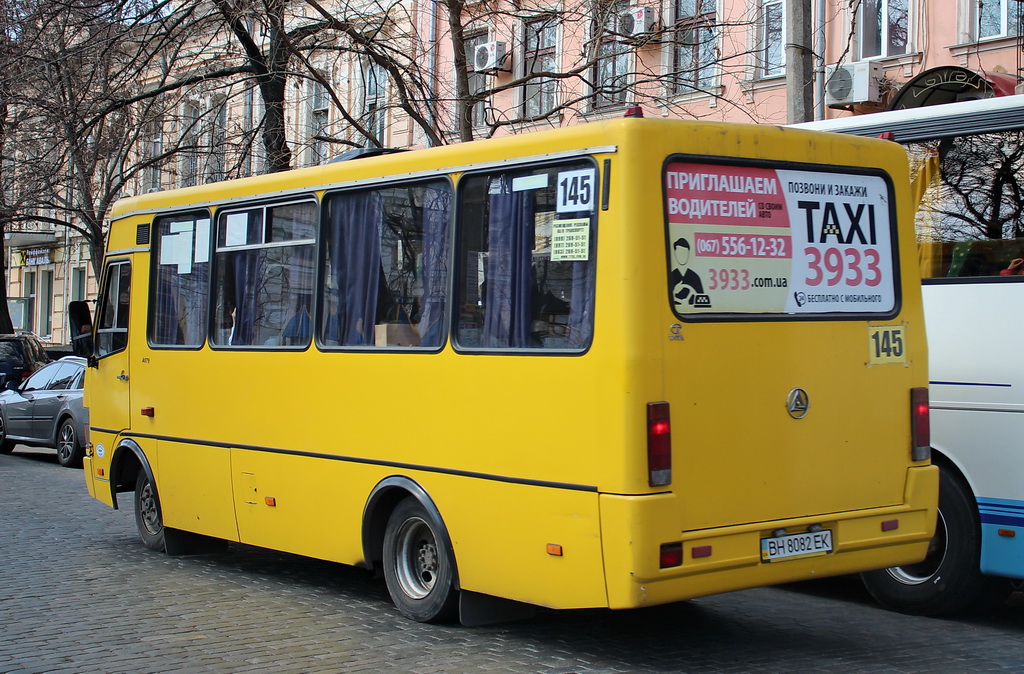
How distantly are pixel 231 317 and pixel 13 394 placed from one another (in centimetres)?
1192

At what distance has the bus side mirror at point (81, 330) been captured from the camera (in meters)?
10.9

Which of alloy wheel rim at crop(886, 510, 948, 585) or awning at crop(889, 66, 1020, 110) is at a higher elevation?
awning at crop(889, 66, 1020, 110)

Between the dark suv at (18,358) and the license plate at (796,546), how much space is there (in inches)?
762

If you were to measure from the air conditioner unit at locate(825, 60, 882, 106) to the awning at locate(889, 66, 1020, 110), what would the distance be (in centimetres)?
Answer: 100

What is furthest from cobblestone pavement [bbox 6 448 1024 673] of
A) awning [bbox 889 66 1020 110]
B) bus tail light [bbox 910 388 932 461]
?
awning [bbox 889 66 1020 110]

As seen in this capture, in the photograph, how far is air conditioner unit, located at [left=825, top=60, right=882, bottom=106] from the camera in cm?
1758

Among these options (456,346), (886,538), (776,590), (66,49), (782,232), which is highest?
(66,49)

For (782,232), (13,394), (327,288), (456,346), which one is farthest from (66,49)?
(782,232)

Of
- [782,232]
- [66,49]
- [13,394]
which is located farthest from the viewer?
[13,394]

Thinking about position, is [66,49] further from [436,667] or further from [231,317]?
[436,667]

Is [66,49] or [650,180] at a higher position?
[66,49]

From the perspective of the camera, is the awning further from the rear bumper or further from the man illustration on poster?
the man illustration on poster

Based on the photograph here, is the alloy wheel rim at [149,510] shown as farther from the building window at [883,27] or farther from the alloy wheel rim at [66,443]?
the building window at [883,27]

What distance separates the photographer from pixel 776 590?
9062 millimetres
